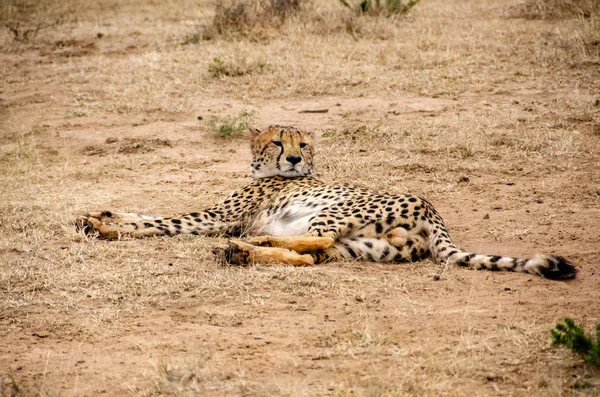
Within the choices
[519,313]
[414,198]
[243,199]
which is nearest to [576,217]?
[414,198]

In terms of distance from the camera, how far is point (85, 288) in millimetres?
4691

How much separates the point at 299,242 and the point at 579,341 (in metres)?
1.89

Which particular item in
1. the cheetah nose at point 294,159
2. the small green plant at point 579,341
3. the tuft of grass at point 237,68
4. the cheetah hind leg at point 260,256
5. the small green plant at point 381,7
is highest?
the small green plant at point 381,7

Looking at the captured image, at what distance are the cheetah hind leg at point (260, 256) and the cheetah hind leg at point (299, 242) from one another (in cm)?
6

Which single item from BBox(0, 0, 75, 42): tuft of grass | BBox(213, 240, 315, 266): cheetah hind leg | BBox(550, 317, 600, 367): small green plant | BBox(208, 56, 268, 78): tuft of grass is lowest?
BBox(213, 240, 315, 266): cheetah hind leg

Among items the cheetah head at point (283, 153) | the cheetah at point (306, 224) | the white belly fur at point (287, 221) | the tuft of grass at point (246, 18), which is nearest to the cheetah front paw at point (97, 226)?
the cheetah at point (306, 224)

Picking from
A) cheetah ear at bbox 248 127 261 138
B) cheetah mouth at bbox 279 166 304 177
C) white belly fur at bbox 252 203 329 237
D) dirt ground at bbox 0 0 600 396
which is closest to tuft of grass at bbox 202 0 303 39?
dirt ground at bbox 0 0 600 396

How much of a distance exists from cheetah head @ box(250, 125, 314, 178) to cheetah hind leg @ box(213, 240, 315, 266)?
4.59 ft

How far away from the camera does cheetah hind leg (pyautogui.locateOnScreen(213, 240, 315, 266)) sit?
4941 mm

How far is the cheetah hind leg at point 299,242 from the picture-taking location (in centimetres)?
500

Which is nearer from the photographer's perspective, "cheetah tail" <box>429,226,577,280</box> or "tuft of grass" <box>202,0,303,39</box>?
"cheetah tail" <box>429,226,577,280</box>

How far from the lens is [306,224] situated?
538 cm

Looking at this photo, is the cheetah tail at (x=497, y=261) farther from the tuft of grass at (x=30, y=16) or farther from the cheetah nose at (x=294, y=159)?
the tuft of grass at (x=30, y=16)

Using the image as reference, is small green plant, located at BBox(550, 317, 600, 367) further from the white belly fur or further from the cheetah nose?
the cheetah nose
